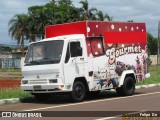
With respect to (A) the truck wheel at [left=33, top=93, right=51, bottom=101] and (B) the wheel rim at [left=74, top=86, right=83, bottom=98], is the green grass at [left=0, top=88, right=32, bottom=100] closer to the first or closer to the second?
(A) the truck wheel at [left=33, top=93, right=51, bottom=101]

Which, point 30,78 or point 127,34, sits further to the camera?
point 127,34

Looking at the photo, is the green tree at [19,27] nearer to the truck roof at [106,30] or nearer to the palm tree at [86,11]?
the palm tree at [86,11]

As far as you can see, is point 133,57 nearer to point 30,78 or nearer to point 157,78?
point 30,78

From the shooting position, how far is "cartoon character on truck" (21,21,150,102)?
15.9 m

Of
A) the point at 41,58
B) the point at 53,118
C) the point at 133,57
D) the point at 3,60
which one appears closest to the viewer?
the point at 53,118

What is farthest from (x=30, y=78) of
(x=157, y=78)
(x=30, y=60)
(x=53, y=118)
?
(x=157, y=78)

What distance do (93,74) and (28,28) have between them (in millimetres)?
50239

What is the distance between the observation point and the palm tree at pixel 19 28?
7050cm

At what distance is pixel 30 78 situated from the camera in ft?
53.4

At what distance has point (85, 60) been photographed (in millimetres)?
16594

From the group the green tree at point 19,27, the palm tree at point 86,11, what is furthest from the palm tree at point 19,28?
the palm tree at point 86,11

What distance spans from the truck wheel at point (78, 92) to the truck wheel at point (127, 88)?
A: 8.31ft

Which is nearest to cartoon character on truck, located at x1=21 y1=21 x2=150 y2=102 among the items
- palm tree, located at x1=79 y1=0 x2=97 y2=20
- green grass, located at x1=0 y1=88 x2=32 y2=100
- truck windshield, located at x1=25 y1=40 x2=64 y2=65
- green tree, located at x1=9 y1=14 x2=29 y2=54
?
truck windshield, located at x1=25 y1=40 x2=64 y2=65

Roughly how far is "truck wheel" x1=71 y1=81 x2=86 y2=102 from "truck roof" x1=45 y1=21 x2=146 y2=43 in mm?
1989
